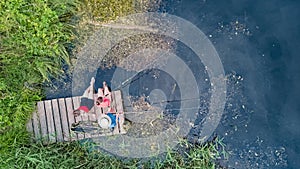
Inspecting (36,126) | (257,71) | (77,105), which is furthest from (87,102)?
(257,71)

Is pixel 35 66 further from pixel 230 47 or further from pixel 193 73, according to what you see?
pixel 230 47

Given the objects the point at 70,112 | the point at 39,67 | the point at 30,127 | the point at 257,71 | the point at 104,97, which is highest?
the point at 39,67

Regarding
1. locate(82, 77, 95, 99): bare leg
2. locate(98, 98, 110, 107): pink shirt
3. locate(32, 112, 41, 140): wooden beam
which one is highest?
locate(82, 77, 95, 99): bare leg

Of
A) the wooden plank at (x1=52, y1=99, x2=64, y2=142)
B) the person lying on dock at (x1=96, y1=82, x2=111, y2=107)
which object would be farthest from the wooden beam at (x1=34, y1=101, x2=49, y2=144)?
the person lying on dock at (x1=96, y1=82, x2=111, y2=107)

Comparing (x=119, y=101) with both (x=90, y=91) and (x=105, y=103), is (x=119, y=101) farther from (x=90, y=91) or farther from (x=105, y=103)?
(x=90, y=91)

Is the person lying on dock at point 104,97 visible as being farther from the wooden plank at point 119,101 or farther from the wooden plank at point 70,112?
the wooden plank at point 70,112

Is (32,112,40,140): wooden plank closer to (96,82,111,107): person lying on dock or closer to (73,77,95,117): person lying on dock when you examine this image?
(73,77,95,117): person lying on dock

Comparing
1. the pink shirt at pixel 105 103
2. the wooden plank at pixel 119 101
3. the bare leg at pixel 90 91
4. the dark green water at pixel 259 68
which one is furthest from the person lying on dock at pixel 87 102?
the dark green water at pixel 259 68
